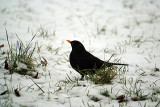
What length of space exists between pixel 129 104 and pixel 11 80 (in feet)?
4.86

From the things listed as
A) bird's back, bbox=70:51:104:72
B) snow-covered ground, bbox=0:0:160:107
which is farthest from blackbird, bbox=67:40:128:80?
snow-covered ground, bbox=0:0:160:107

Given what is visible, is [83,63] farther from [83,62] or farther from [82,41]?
[82,41]

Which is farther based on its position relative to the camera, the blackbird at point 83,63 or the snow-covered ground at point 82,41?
the blackbird at point 83,63

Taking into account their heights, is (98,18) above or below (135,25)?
above

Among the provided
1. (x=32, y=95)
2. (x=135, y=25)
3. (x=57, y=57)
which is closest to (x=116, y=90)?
(x=32, y=95)

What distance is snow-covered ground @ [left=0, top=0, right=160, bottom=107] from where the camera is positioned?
181 centimetres

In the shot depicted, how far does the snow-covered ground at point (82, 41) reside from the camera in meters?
1.81

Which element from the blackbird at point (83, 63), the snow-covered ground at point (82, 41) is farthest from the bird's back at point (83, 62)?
the snow-covered ground at point (82, 41)

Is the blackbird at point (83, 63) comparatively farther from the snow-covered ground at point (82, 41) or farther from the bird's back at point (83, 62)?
the snow-covered ground at point (82, 41)

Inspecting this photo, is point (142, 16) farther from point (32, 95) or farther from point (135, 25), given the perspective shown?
point (32, 95)

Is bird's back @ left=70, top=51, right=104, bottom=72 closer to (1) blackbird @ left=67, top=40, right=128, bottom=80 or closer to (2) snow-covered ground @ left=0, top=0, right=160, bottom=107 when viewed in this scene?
(1) blackbird @ left=67, top=40, right=128, bottom=80

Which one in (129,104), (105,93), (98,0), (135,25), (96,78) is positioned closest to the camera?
(129,104)

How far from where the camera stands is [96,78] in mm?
2141

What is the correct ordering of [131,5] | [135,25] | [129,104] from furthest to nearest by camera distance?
[131,5], [135,25], [129,104]
